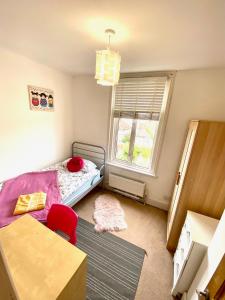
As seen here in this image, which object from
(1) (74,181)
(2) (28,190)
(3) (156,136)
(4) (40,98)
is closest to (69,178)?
(1) (74,181)

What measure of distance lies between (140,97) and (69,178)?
6.61 ft

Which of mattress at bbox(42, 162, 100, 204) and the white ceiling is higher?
the white ceiling

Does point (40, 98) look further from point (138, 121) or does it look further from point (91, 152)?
point (138, 121)

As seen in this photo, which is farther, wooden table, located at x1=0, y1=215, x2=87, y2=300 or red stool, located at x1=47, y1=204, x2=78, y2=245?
red stool, located at x1=47, y1=204, x2=78, y2=245

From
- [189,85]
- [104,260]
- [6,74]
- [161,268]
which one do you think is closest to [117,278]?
[104,260]

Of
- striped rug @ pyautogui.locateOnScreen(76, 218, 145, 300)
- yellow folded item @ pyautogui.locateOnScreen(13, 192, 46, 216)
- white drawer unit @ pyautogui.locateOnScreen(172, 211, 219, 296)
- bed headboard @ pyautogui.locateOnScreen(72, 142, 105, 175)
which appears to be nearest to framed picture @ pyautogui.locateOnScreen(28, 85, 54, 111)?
bed headboard @ pyautogui.locateOnScreen(72, 142, 105, 175)

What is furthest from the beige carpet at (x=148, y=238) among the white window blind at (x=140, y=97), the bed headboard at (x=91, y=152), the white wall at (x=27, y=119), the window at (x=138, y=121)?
the white window blind at (x=140, y=97)

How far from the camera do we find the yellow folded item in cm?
174

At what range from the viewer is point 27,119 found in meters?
2.56

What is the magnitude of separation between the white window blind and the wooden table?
238 cm

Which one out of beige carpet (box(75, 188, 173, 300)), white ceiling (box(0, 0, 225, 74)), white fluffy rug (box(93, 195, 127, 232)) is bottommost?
beige carpet (box(75, 188, 173, 300))

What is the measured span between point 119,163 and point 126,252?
5.47 feet

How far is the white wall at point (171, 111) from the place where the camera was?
7.01 ft

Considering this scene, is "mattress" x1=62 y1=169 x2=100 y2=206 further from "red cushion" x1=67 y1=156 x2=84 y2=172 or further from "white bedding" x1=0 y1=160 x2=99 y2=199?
"red cushion" x1=67 y1=156 x2=84 y2=172
